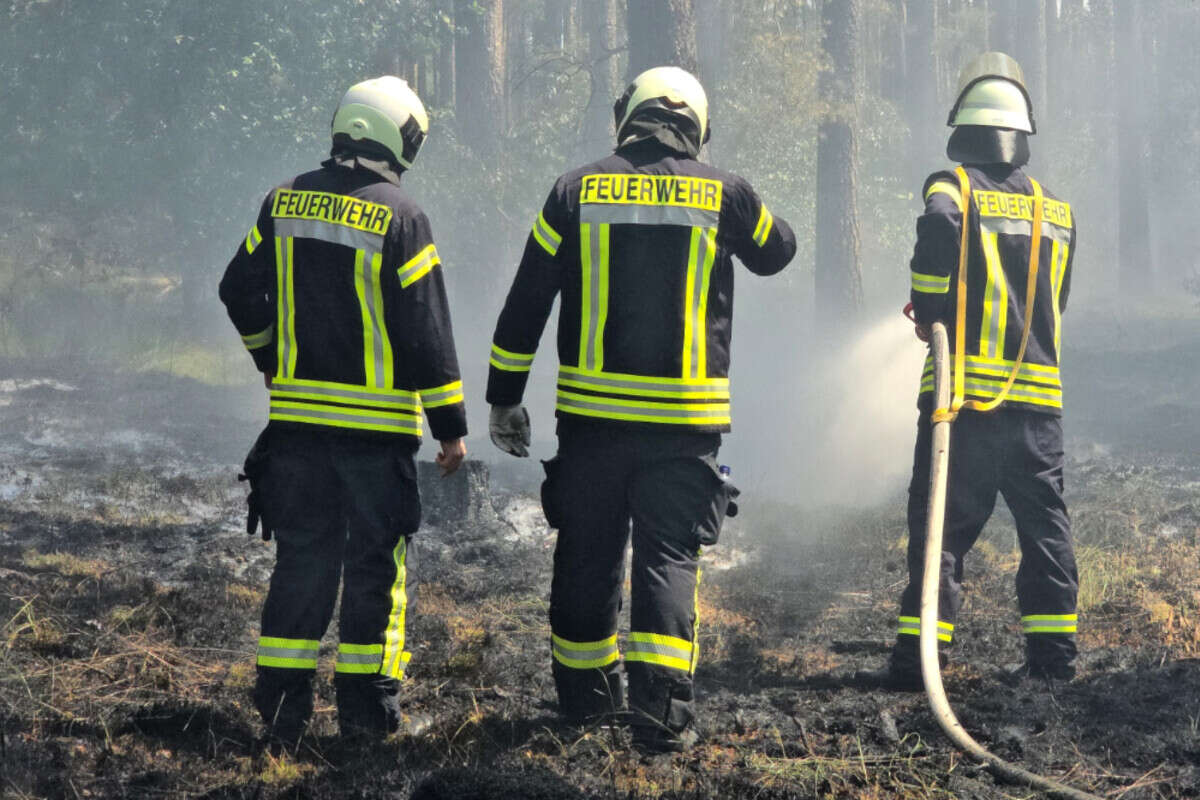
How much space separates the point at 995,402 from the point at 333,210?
2.59 meters

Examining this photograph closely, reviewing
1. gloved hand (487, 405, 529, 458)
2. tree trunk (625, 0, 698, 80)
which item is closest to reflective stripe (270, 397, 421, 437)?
gloved hand (487, 405, 529, 458)

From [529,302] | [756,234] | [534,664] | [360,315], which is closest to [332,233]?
[360,315]

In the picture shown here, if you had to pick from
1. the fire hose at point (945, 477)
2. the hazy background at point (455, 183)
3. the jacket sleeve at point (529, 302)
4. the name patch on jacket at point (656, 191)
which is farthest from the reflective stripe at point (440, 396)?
the hazy background at point (455, 183)

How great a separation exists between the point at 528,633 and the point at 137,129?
15213 mm

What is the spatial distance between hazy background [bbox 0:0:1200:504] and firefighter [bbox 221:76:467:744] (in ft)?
27.7

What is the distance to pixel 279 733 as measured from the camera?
3.73 metres

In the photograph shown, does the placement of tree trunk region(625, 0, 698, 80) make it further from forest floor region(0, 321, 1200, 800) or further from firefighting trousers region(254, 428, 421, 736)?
firefighting trousers region(254, 428, 421, 736)

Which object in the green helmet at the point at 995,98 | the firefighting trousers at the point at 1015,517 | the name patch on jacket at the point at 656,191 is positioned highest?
the green helmet at the point at 995,98

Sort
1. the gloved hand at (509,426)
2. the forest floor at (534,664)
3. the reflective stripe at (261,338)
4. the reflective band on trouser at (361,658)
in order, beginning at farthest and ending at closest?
the reflective stripe at (261,338) → the gloved hand at (509,426) → the reflective band on trouser at (361,658) → the forest floor at (534,664)

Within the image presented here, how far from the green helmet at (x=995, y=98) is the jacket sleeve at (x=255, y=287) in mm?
2741

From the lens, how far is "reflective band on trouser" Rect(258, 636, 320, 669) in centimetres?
376

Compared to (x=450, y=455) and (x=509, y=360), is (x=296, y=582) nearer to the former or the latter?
(x=450, y=455)

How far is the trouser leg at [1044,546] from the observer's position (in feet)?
15.2

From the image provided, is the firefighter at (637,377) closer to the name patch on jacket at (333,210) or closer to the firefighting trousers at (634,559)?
the firefighting trousers at (634,559)
